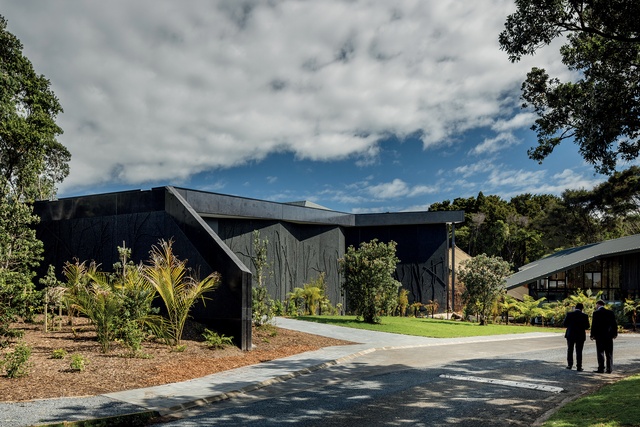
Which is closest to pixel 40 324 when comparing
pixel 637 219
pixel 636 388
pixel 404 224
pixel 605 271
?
pixel 636 388

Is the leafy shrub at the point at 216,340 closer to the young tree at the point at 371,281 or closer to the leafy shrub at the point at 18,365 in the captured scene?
the leafy shrub at the point at 18,365

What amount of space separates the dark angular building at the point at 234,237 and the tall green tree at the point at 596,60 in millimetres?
9094

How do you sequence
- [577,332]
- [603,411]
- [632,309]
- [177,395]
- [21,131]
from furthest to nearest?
[632,309], [21,131], [577,332], [177,395], [603,411]

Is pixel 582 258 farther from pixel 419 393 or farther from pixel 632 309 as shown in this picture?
pixel 419 393

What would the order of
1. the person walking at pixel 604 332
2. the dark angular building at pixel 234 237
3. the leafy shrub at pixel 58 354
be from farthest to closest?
the dark angular building at pixel 234 237, the person walking at pixel 604 332, the leafy shrub at pixel 58 354

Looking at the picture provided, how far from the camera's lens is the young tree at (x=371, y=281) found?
68.6 feet

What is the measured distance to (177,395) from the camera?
8555 mm

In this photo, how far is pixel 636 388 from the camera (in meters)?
8.78

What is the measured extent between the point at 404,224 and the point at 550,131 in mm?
17123

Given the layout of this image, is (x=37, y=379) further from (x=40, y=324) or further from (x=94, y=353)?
(x=40, y=324)

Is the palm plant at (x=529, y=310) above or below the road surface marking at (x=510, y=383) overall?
below

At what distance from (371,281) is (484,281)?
324 inches

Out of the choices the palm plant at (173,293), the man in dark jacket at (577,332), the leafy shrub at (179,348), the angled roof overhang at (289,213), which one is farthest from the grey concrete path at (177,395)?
the angled roof overhang at (289,213)

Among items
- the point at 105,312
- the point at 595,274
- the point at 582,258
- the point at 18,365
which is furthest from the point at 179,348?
the point at 595,274
